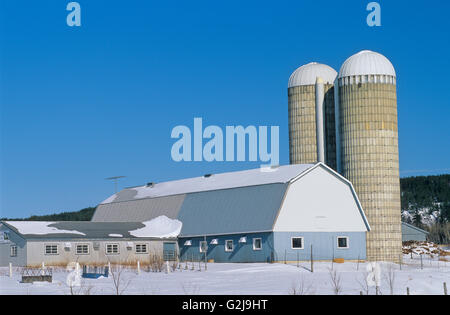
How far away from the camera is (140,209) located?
245 ft

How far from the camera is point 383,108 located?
226 ft

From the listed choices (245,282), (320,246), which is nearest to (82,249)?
(320,246)

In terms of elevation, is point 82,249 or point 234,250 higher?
point 82,249

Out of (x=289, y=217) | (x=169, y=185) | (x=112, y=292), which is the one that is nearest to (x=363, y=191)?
(x=289, y=217)

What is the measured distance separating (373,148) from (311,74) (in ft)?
34.0

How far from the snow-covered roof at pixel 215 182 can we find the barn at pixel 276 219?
0.16m

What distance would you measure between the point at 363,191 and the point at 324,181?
814cm

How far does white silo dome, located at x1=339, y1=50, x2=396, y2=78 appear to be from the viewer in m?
69.7

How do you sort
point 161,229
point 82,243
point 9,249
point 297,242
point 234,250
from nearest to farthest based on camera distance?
point 297,242, point 234,250, point 9,249, point 82,243, point 161,229

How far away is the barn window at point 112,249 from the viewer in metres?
63.4

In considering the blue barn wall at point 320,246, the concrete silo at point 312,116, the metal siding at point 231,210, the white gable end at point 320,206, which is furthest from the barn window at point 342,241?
the concrete silo at point 312,116

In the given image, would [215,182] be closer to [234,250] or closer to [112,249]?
[234,250]
